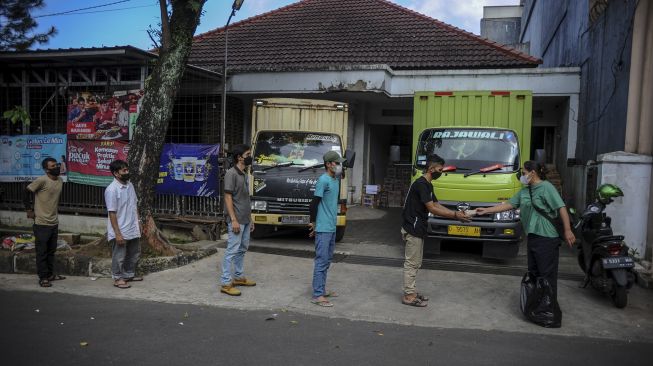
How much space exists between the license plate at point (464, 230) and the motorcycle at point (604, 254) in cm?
150

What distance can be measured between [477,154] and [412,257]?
339cm

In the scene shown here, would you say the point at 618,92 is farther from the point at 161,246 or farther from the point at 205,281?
the point at 161,246

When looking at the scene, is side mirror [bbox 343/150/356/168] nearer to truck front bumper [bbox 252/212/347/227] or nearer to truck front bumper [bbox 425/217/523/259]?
truck front bumper [bbox 252/212/347/227]

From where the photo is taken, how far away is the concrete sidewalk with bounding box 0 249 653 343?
568cm

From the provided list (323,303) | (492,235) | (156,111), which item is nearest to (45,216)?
(156,111)

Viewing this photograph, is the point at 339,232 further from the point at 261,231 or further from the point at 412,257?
the point at 412,257

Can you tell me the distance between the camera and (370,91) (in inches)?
512

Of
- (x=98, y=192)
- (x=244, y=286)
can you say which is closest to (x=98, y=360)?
(x=244, y=286)

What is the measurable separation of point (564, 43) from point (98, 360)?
14.4 metres

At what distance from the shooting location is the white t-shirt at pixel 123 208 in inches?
261

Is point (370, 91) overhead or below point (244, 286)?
overhead

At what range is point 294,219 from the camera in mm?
9336

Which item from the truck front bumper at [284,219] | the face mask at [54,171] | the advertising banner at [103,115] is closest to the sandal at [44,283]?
the face mask at [54,171]

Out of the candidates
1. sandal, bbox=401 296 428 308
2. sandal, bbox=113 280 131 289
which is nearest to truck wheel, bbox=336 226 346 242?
sandal, bbox=401 296 428 308
